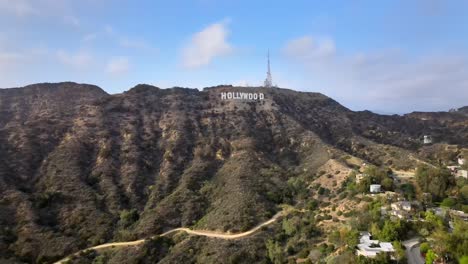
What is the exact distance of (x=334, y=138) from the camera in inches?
3750

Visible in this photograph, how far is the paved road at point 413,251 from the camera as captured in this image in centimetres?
3355

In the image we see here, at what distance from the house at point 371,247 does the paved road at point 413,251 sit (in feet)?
5.17

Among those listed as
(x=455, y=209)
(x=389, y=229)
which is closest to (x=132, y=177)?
(x=389, y=229)

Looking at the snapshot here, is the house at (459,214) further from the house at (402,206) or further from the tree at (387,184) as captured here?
the tree at (387,184)

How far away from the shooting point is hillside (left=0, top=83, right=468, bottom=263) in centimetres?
5541

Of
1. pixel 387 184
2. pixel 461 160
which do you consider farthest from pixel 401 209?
pixel 461 160

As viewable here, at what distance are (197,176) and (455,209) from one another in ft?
138

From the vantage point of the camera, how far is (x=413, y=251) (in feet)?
117

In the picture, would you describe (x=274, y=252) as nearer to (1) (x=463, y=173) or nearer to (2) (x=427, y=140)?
(1) (x=463, y=173)

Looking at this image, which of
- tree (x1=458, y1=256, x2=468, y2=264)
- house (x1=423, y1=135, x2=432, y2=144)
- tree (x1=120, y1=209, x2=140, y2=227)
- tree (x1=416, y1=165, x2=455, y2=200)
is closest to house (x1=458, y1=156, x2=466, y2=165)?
house (x1=423, y1=135, x2=432, y2=144)

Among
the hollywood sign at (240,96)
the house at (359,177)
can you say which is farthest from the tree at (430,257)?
the hollywood sign at (240,96)

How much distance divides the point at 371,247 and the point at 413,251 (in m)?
3.95

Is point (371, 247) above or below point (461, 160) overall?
below

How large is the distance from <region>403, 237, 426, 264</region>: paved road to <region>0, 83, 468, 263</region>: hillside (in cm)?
1807
